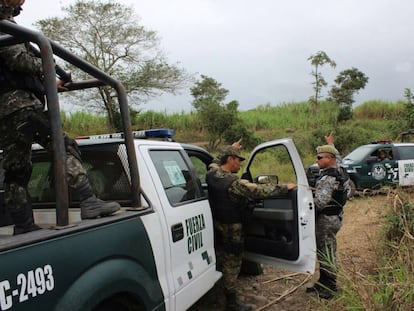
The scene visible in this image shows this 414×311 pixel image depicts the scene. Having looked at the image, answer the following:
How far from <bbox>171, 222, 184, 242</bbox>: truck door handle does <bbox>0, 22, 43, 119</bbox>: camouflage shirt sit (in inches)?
47.3

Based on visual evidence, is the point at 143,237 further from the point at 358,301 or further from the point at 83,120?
the point at 83,120

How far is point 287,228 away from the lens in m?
3.76

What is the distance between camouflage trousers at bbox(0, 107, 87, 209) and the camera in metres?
2.38

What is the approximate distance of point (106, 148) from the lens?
306cm

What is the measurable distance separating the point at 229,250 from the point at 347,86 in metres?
28.4

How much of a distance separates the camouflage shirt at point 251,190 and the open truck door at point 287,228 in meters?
0.20

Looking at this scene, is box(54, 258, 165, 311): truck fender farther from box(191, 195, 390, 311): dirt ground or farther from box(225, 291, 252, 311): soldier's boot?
box(191, 195, 390, 311): dirt ground

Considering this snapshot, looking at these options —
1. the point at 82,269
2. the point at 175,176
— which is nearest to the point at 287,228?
the point at 175,176

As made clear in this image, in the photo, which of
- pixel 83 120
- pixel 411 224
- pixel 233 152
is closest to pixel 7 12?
pixel 233 152

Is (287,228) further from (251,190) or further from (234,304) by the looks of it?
(234,304)

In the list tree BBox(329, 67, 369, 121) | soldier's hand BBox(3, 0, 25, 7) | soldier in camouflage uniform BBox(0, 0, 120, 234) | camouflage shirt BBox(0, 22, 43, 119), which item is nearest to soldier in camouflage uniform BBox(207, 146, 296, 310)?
soldier in camouflage uniform BBox(0, 0, 120, 234)

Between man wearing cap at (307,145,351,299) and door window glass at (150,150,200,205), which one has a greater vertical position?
door window glass at (150,150,200,205)

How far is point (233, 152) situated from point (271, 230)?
0.80 meters

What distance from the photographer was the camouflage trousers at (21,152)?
238cm
